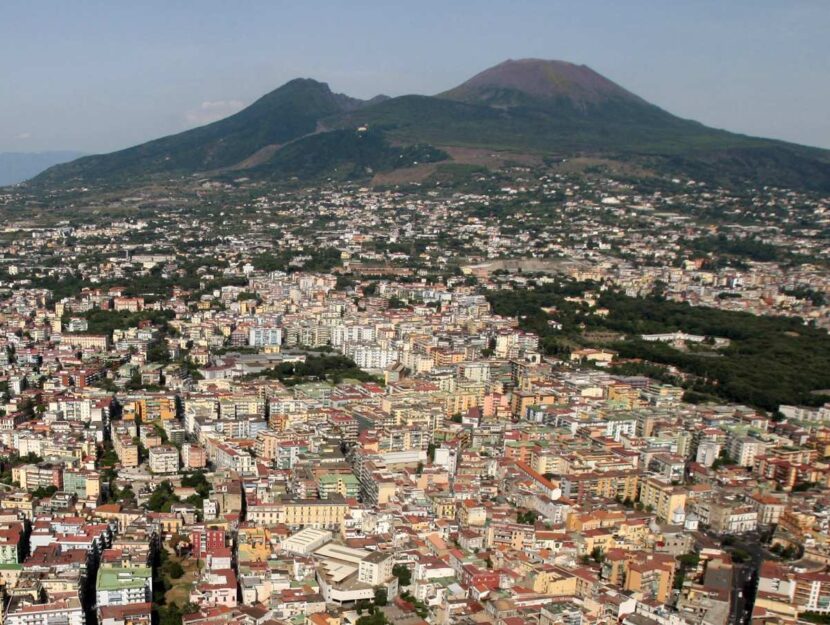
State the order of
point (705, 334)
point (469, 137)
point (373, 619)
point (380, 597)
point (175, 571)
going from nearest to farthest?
point (373, 619), point (380, 597), point (175, 571), point (705, 334), point (469, 137)

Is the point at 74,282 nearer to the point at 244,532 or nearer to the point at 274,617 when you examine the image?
the point at 244,532

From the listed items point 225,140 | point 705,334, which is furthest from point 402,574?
point 225,140

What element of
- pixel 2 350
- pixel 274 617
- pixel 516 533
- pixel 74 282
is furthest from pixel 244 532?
pixel 74 282

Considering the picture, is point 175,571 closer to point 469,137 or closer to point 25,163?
point 469,137

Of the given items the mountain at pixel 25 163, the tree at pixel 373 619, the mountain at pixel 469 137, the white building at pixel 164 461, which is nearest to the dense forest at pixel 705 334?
the white building at pixel 164 461

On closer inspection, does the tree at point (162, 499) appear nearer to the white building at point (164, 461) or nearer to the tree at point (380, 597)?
the white building at point (164, 461)

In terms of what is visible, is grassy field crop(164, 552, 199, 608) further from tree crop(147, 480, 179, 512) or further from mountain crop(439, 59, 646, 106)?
mountain crop(439, 59, 646, 106)

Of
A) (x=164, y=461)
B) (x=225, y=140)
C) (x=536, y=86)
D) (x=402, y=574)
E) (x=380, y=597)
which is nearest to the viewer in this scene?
(x=380, y=597)
